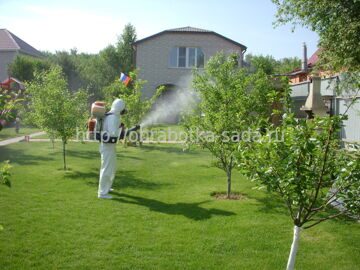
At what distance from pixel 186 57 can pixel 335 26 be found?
1745 centimetres

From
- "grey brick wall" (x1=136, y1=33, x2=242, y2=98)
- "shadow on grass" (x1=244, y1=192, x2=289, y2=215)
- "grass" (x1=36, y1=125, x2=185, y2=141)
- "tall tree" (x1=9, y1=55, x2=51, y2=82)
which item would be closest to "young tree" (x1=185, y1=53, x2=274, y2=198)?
"shadow on grass" (x1=244, y1=192, x2=289, y2=215)

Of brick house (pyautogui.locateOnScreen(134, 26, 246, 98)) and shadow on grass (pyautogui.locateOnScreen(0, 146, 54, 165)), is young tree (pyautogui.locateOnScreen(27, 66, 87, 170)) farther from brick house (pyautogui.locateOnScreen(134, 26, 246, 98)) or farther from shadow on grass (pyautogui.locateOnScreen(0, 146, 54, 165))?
brick house (pyautogui.locateOnScreen(134, 26, 246, 98))

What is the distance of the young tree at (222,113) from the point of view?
8336mm

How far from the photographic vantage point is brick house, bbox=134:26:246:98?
1094 inches

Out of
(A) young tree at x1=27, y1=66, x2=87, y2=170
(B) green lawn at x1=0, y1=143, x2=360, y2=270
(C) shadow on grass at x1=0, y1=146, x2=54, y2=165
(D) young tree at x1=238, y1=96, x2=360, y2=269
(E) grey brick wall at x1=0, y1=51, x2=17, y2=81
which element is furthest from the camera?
(E) grey brick wall at x1=0, y1=51, x2=17, y2=81

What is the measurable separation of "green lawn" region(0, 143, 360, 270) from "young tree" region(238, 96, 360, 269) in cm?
169

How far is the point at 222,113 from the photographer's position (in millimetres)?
8422

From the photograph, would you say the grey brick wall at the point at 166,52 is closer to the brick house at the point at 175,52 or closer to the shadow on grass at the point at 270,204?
the brick house at the point at 175,52

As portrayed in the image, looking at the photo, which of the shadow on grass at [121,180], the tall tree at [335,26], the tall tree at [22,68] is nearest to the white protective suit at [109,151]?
the shadow on grass at [121,180]

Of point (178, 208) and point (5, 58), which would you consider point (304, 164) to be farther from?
point (5, 58)

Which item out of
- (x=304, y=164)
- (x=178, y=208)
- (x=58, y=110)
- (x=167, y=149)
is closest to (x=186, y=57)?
(x=167, y=149)

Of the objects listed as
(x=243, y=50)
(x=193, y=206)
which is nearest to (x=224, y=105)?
(x=193, y=206)

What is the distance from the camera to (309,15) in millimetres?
12656

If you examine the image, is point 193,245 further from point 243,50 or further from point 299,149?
point 243,50
